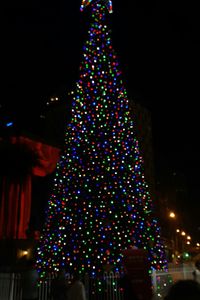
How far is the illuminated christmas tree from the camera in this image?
422 inches

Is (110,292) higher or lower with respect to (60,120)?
lower

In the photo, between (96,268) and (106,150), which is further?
(106,150)

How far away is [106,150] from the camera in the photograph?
11.9 metres

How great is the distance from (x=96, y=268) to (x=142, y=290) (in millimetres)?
3626

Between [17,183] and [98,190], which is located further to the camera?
[17,183]

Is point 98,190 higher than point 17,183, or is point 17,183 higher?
point 17,183

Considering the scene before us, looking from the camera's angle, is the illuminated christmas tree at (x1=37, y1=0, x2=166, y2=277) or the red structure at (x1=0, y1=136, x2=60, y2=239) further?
the red structure at (x1=0, y1=136, x2=60, y2=239)

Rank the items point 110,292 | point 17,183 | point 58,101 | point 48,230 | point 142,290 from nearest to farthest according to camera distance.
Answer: point 142,290 < point 110,292 < point 48,230 < point 17,183 < point 58,101

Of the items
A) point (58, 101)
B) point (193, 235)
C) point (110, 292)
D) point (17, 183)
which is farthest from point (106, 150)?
point (193, 235)

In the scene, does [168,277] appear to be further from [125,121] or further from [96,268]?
[125,121]

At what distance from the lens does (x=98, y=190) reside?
11.4 meters

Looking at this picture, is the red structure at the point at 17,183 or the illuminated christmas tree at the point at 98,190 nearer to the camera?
the illuminated christmas tree at the point at 98,190

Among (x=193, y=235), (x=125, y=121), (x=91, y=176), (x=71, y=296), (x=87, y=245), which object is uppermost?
(x=193, y=235)

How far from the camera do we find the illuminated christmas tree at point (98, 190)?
10.7 m
